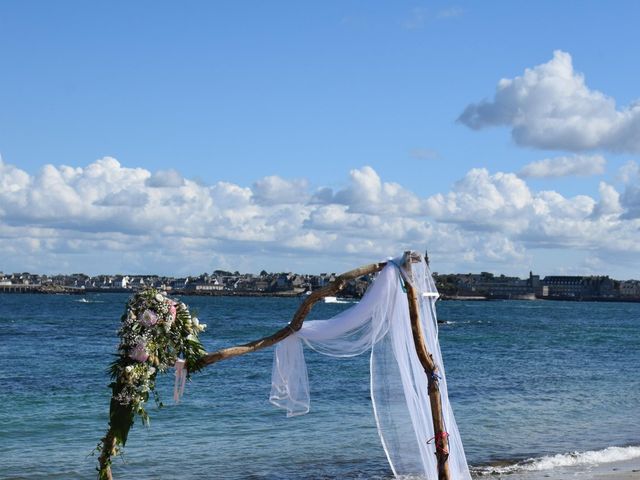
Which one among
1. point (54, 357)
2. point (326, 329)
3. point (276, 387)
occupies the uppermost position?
point (326, 329)

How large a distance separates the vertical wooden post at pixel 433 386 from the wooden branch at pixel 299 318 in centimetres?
56

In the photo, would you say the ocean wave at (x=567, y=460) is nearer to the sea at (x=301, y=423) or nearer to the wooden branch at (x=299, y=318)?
the sea at (x=301, y=423)

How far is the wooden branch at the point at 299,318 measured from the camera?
1095 centimetres

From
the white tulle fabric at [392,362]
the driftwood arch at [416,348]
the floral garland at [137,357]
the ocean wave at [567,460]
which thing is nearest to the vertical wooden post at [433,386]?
the driftwood arch at [416,348]

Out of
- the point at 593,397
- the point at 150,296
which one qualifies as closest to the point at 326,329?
the point at 150,296

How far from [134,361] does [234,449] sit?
25.7ft

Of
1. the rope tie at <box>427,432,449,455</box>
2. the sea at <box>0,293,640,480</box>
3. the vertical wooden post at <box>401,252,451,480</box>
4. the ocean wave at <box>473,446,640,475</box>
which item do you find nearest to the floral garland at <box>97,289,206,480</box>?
the sea at <box>0,293,640,480</box>

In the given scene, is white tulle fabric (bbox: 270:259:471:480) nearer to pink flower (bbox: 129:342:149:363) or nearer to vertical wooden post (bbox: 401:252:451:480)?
vertical wooden post (bbox: 401:252:451:480)

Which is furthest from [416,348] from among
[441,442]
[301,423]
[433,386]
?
[301,423]

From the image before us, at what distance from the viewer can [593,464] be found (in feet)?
53.2

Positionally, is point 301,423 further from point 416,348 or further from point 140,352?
point 140,352

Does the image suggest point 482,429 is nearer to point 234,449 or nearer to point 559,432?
point 559,432

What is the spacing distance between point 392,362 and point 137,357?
313 centimetres

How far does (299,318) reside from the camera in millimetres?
11203
